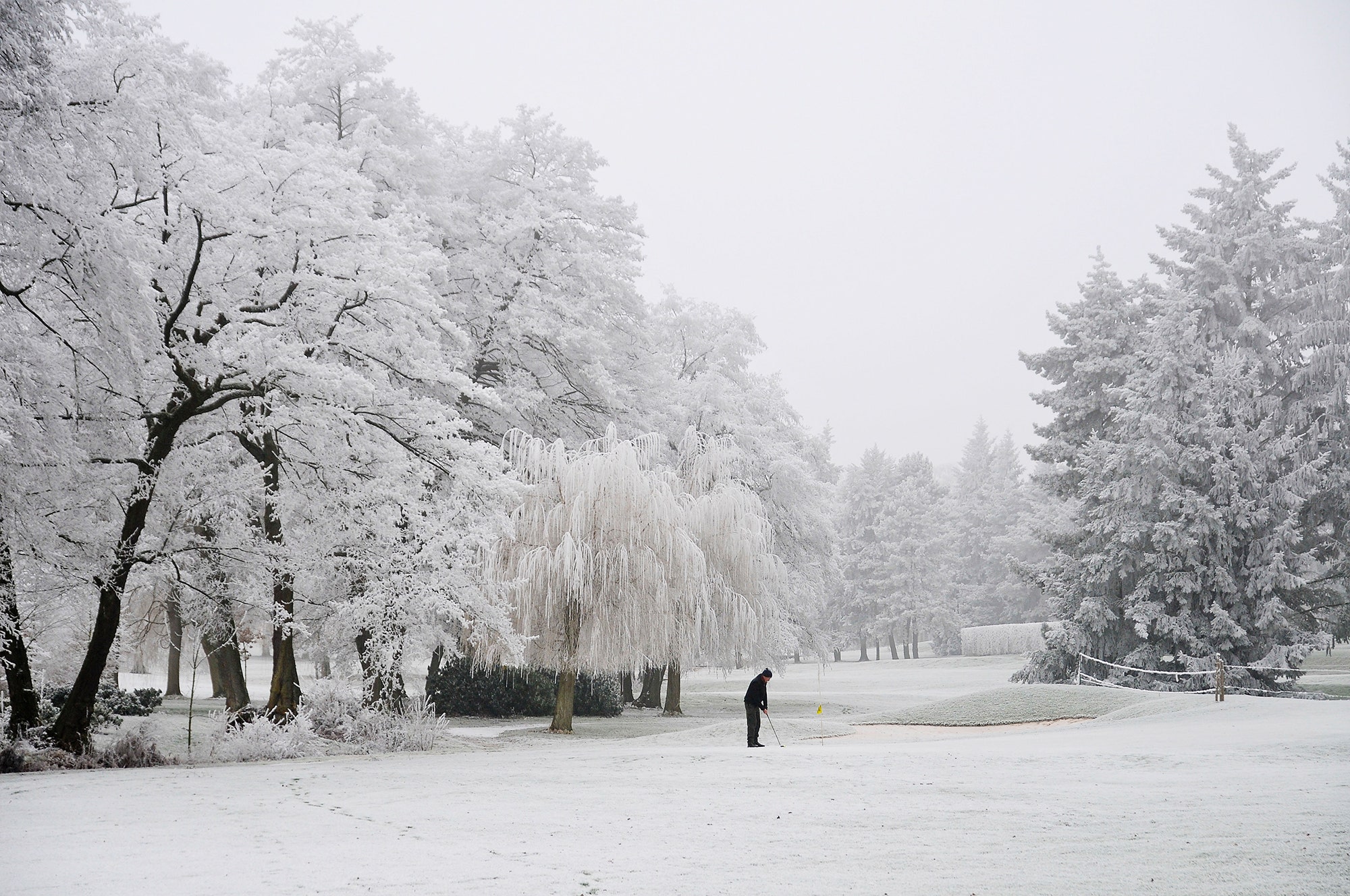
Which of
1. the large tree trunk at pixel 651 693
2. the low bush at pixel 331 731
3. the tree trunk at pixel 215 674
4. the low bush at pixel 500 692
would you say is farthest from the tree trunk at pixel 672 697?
the tree trunk at pixel 215 674

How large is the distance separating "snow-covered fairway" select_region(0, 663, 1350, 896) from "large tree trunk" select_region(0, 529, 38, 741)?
198 cm

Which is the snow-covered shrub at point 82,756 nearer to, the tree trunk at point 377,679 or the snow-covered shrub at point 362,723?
the snow-covered shrub at point 362,723

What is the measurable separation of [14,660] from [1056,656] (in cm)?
2386

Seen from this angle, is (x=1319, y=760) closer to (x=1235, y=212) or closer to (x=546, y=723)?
(x=546, y=723)

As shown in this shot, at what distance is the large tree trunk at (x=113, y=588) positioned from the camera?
13703mm

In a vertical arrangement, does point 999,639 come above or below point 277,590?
below

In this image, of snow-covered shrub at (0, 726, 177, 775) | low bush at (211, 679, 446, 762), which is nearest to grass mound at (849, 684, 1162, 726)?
low bush at (211, 679, 446, 762)

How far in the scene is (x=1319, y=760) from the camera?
1191 cm

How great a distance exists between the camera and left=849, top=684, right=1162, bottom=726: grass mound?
20173 mm

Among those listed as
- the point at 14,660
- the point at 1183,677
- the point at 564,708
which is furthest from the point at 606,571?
the point at 1183,677

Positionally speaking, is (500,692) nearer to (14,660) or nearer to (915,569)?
(14,660)

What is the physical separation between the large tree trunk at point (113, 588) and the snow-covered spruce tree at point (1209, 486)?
21610 mm

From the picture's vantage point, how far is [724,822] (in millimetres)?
8477

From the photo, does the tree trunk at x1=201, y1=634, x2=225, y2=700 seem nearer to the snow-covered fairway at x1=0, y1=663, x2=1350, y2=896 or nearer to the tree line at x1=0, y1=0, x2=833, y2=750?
the tree line at x1=0, y1=0, x2=833, y2=750
